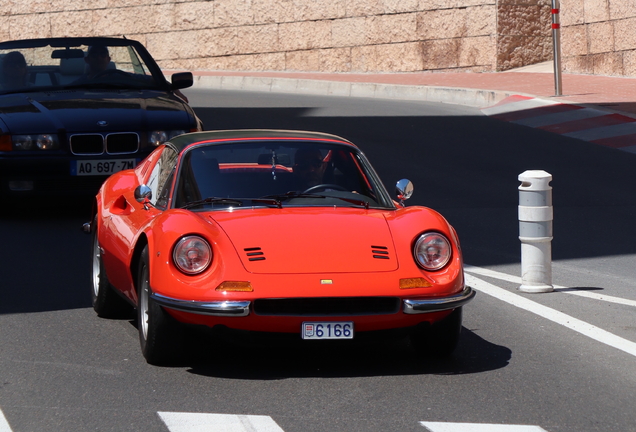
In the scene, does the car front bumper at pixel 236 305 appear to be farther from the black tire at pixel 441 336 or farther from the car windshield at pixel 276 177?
the car windshield at pixel 276 177

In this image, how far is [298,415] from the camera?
15.0ft

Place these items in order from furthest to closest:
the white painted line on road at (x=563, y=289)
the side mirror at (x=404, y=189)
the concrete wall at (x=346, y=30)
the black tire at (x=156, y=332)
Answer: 1. the concrete wall at (x=346, y=30)
2. the white painted line on road at (x=563, y=289)
3. the side mirror at (x=404, y=189)
4. the black tire at (x=156, y=332)

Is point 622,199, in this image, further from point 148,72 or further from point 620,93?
point 620,93

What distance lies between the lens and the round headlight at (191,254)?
17.1 ft

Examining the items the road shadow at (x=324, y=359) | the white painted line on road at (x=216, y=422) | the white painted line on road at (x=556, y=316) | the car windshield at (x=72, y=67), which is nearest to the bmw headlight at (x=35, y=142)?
the car windshield at (x=72, y=67)

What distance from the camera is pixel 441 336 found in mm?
5449

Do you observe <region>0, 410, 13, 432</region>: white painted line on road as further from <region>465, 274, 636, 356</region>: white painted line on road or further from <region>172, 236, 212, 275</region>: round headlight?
<region>465, 274, 636, 356</region>: white painted line on road

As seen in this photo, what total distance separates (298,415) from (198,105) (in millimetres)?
16242

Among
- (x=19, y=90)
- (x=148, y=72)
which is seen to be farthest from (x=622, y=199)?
(x=19, y=90)

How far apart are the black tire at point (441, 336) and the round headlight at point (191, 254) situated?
3.55 ft

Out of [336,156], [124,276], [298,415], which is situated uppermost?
[336,156]

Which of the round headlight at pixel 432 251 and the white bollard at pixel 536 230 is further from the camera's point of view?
the white bollard at pixel 536 230

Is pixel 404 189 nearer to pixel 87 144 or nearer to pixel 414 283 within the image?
pixel 414 283

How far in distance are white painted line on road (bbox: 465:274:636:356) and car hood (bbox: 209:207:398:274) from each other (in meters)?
1.42
